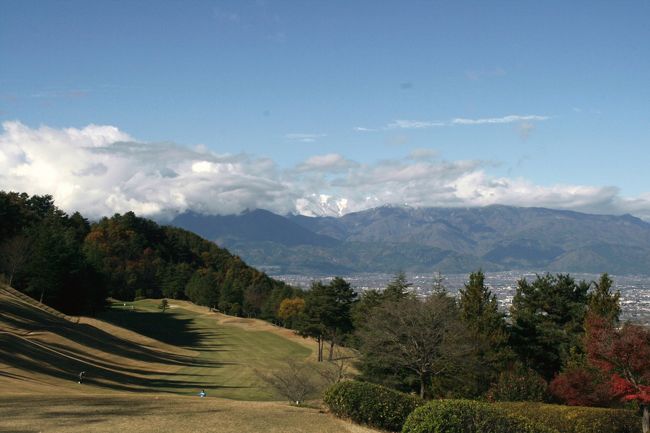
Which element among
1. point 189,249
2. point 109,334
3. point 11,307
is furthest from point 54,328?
point 189,249

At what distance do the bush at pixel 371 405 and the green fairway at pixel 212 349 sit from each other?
A: 24.1 m

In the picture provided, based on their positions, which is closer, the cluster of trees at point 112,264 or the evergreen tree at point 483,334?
the evergreen tree at point 483,334

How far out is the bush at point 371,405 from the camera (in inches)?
763

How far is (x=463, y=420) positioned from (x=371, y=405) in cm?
433

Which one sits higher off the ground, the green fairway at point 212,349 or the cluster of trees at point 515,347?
the cluster of trees at point 515,347

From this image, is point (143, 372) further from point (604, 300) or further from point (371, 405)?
point (604, 300)

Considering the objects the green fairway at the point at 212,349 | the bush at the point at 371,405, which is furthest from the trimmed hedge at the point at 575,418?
the green fairway at the point at 212,349

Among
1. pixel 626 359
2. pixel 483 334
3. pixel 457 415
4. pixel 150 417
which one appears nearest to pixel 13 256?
pixel 483 334

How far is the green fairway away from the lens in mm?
46188

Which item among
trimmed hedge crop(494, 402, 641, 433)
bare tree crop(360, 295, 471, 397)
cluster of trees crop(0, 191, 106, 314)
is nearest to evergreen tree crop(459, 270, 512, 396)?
bare tree crop(360, 295, 471, 397)

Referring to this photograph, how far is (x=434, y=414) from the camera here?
16.0 m

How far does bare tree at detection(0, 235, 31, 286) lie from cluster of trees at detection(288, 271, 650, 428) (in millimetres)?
48990

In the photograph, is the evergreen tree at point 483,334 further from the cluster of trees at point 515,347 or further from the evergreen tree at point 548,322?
the evergreen tree at point 548,322

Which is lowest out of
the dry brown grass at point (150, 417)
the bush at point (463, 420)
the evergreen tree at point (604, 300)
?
the dry brown grass at point (150, 417)
